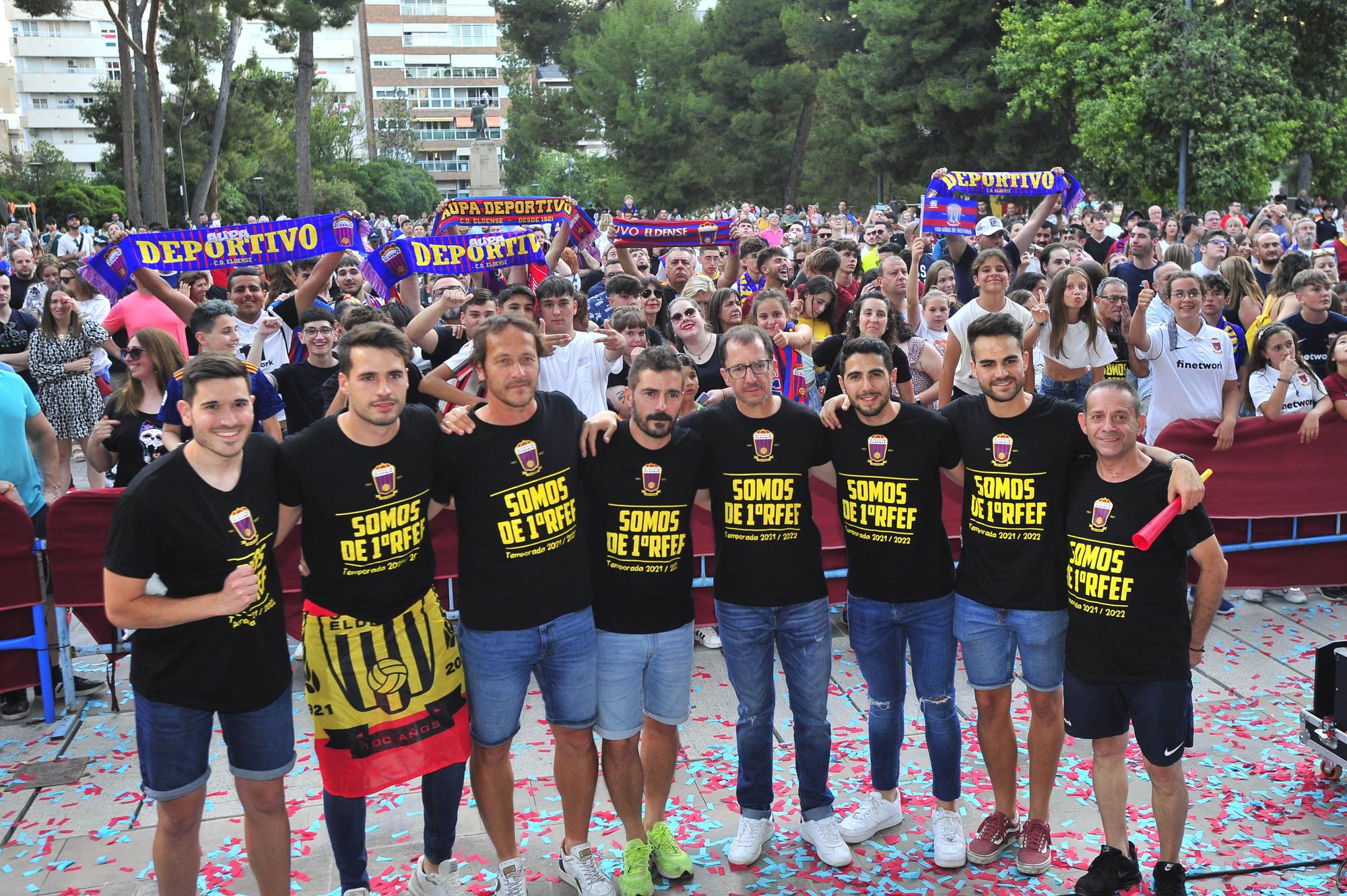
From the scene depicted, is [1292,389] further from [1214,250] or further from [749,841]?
[749,841]

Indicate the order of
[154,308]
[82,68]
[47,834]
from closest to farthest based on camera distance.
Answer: [47,834], [154,308], [82,68]

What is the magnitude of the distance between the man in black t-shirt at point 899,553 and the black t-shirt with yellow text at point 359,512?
1660 millimetres

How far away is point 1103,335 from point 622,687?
473cm

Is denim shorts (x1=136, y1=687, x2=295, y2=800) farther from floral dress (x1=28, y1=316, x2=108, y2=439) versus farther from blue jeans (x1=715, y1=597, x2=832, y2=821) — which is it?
floral dress (x1=28, y1=316, x2=108, y2=439)

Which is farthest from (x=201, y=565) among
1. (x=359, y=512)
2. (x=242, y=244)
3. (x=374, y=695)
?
(x=242, y=244)

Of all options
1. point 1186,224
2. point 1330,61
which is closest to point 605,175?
point 1330,61

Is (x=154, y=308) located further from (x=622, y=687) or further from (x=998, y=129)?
(x=998, y=129)

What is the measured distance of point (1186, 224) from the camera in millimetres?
15742

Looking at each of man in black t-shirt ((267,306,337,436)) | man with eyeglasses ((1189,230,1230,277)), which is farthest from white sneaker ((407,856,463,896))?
man with eyeglasses ((1189,230,1230,277))

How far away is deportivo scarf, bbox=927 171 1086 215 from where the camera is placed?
36.8ft

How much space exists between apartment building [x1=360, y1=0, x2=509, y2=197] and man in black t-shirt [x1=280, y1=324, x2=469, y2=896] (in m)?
118

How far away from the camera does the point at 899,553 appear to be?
4.83 meters

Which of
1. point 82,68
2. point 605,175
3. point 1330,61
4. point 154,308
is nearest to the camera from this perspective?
point 154,308

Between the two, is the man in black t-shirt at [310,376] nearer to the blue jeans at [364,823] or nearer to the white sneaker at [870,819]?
the blue jeans at [364,823]
